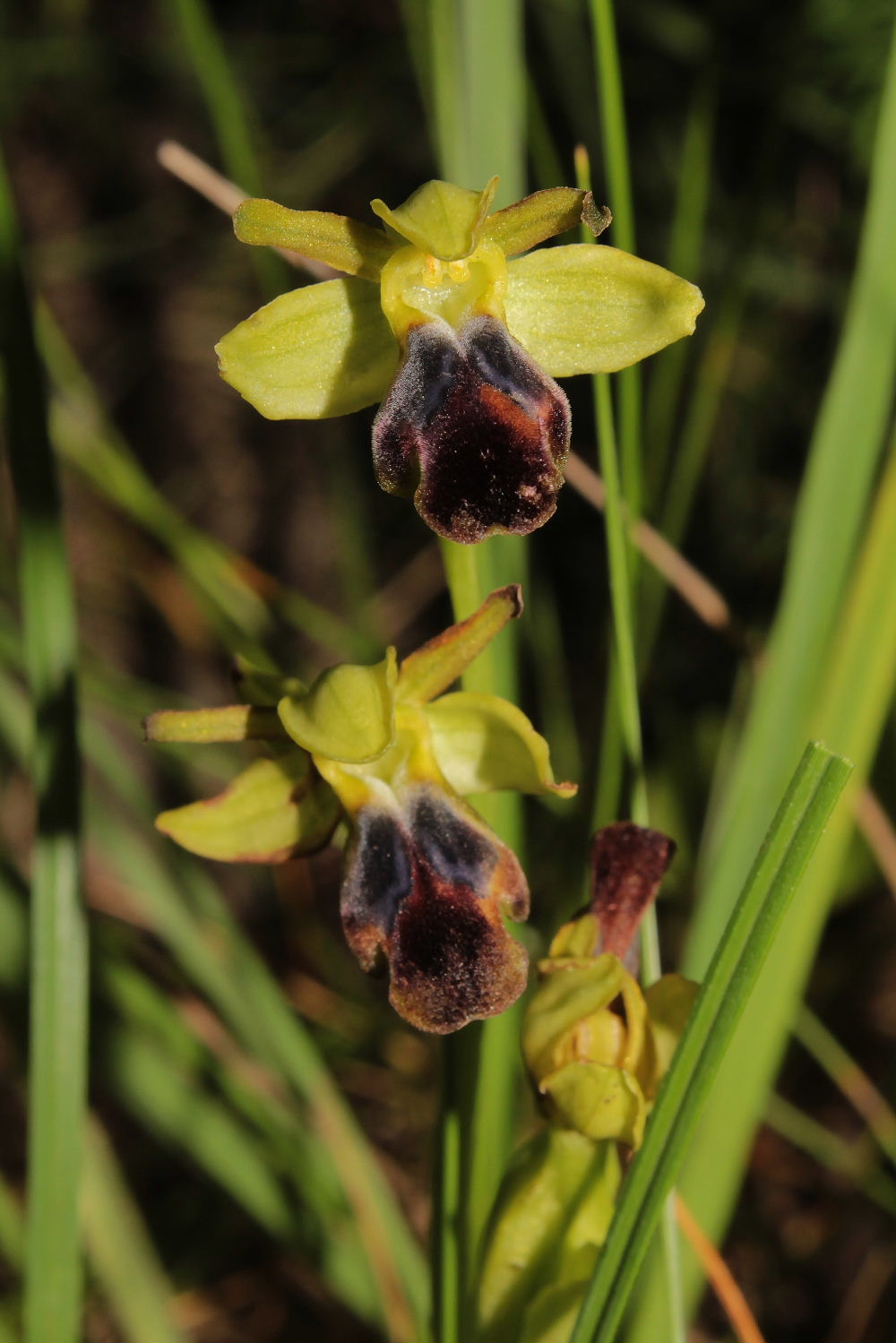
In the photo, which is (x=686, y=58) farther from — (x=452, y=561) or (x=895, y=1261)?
(x=895, y=1261)

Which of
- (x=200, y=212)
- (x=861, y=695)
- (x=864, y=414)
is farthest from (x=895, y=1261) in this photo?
(x=200, y=212)

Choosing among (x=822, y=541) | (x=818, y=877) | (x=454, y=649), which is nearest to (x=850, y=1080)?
(x=818, y=877)

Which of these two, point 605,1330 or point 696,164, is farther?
point 696,164

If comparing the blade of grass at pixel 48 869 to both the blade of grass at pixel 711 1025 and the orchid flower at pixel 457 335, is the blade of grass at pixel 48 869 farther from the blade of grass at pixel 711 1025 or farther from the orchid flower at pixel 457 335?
the blade of grass at pixel 711 1025

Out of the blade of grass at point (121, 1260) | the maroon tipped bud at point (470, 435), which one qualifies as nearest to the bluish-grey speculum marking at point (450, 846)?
the maroon tipped bud at point (470, 435)

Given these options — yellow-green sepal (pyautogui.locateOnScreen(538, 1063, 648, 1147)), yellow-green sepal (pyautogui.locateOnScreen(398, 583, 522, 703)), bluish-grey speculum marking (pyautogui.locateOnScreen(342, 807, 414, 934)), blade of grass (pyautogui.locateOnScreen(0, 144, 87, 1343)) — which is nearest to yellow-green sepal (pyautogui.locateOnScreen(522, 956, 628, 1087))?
yellow-green sepal (pyautogui.locateOnScreen(538, 1063, 648, 1147))

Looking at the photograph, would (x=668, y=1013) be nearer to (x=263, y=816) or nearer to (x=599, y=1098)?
(x=599, y=1098)
